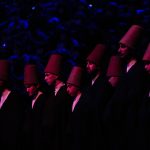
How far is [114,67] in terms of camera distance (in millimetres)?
5547

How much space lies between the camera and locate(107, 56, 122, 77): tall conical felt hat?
5.45 meters

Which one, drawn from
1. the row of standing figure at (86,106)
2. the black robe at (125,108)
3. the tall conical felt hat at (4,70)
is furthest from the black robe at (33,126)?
the black robe at (125,108)

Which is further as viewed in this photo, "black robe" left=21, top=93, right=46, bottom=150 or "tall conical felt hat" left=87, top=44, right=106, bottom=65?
"black robe" left=21, top=93, right=46, bottom=150

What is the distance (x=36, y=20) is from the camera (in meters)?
7.93

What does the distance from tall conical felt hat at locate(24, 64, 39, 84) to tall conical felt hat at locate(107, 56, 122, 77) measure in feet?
3.83

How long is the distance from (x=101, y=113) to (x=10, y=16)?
11.5 ft

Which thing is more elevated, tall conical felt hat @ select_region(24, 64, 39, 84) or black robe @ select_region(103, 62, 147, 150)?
black robe @ select_region(103, 62, 147, 150)

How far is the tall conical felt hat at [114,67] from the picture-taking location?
214 inches

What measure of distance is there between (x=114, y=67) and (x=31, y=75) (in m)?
1.30

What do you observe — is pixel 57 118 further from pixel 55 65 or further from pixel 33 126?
pixel 55 65

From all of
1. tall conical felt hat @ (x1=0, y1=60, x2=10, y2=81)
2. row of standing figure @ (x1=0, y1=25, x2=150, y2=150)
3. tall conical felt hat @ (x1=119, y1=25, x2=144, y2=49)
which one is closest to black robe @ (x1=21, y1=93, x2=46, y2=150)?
row of standing figure @ (x1=0, y1=25, x2=150, y2=150)

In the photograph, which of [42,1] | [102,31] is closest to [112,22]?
[102,31]

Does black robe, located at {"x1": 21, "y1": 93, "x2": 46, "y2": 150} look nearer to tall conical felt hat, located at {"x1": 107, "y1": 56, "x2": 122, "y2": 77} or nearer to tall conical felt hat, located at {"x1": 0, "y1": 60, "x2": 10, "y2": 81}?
tall conical felt hat, located at {"x1": 0, "y1": 60, "x2": 10, "y2": 81}

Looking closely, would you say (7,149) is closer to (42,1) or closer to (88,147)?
(88,147)
